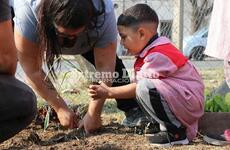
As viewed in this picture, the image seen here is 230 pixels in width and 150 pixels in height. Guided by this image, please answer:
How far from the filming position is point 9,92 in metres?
1.91

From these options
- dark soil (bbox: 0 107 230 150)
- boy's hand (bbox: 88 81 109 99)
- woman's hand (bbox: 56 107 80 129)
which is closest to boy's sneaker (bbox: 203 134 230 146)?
dark soil (bbox: 0 107 230 150)

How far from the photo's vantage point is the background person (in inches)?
72.5

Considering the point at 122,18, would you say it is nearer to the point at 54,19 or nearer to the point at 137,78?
the point at 137,78

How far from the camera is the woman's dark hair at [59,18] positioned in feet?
6.85

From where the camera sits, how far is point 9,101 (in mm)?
1905

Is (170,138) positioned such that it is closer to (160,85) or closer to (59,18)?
(160,85)

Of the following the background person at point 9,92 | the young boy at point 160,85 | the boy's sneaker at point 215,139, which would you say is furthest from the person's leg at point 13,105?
the boy's sneaker at point 215,139

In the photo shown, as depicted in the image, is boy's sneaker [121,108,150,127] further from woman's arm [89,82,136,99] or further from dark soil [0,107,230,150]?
woman's arm [89,82,136,99]

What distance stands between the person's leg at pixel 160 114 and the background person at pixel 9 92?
0.58m

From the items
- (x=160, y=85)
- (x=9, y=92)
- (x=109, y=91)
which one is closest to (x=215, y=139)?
(x=160, y=85)

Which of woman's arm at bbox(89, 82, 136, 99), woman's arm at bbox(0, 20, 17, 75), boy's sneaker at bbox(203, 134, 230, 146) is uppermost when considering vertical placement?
woman's arm at bbox(0, 20, 17, 75)

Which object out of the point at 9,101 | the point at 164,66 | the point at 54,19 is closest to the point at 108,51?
the point at 164,66

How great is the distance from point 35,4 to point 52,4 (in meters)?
0.35

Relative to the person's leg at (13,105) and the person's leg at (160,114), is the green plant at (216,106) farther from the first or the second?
the person's leg at (13,105)
